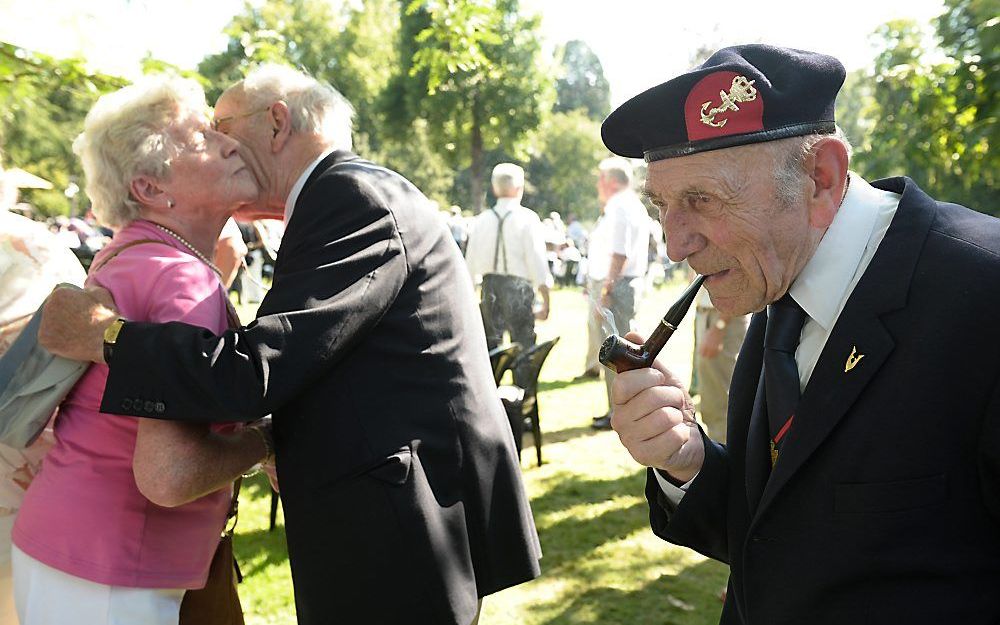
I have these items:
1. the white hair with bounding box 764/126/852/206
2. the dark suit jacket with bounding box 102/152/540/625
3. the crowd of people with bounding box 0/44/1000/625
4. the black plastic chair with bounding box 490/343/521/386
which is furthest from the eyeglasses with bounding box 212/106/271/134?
the black plastic chair with bounding box 490/343/521/386

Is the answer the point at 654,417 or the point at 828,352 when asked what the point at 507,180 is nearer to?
the point at 654,417

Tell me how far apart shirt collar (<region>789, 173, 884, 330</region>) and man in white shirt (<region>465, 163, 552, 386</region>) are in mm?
6211

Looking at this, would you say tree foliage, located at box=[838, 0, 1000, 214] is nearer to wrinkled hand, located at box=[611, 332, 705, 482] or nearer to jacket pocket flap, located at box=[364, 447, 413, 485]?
wrinkled hand, located at box=[611, 332, 705, 482]

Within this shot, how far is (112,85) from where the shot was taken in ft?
13.0

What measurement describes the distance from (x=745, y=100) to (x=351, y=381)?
3.84 ft

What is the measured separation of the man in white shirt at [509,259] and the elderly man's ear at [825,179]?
20.4ft

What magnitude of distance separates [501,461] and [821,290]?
110 cm

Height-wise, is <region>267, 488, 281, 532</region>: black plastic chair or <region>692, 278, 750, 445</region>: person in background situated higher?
<region>692, 278, 750, 445</region>: person in background

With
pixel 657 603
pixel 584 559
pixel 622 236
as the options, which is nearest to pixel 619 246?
pixel 622 236

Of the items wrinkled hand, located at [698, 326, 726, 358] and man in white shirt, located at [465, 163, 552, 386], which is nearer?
wrinkled hand, located at [698, 326, 726, 358]

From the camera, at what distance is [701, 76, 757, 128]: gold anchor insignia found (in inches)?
55.2

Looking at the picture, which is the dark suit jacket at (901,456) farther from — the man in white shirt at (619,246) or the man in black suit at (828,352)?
the man in white shirt at (619,246)

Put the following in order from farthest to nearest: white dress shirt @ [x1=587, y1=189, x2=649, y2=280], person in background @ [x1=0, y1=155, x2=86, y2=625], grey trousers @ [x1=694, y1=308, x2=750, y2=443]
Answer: white dress shirt @ [x1=587, y1=189, x2=649, y2=280] → grey trousers @ [x1=694, y1=308, x2=750, y2=443] → person in background @ [x1=0, y1=155, x2=86, y2=625]

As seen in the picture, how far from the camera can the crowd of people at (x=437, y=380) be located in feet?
4.24
